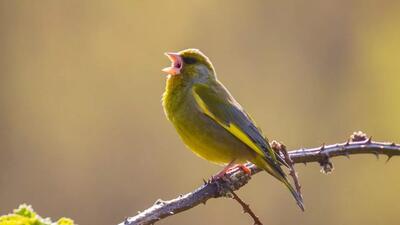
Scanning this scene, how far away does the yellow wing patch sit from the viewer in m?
5.41

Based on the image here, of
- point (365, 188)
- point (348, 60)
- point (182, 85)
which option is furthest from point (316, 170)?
point (182, 85)

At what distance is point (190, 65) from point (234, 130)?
2.47 feet

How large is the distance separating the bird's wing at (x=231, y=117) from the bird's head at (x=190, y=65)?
132 millimetres

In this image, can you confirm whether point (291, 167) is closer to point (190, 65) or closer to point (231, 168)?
point (231, 168)

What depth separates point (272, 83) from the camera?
20094 millimetres

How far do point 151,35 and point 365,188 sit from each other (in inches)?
214

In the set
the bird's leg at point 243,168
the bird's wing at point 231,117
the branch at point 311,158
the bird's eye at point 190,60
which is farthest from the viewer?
the bird's eye at point 190,60

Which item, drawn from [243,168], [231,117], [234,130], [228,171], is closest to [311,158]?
[243,168]

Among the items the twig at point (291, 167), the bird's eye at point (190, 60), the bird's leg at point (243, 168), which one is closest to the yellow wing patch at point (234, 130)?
the bird's leg at point (243, 168)

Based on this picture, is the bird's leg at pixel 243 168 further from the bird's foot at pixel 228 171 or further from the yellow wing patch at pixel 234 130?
the yellow wing patch at pixel 234 130

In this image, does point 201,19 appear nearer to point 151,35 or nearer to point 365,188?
point 151,35

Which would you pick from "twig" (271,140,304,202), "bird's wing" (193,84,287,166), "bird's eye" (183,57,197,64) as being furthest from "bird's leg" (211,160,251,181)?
"bird's eye" (183,57,197,64)

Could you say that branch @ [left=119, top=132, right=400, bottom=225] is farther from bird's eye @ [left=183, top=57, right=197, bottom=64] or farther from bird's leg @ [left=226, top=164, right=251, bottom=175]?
bird's eye @ [left=183, top=57, right=197, bottom=64]

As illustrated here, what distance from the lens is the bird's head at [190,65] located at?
625 centimetres
